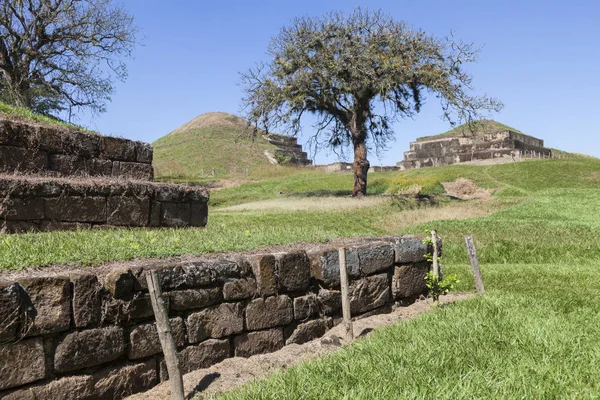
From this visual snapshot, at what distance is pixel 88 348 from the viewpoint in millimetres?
4438

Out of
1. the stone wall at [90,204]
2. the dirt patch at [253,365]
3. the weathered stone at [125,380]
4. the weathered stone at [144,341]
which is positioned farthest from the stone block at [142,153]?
the weathered stone at [125,380]

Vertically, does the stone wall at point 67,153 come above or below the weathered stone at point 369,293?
above

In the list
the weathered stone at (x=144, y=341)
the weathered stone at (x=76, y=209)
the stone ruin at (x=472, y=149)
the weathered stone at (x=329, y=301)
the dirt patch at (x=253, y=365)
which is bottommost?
the dirt patch at (x=253, y=365)

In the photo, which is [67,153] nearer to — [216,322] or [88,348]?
[216,322]

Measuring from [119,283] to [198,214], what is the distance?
18.8 feet

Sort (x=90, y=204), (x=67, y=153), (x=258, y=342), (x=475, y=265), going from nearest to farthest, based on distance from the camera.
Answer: (x=258, y=342) < (x=90, y=204) < (x=475, y=265) < (x=67, y=153)

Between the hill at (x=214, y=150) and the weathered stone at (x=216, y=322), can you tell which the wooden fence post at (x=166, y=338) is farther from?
the hill at (x=214, y=150)

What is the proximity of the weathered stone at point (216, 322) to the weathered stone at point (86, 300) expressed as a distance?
0.96 m

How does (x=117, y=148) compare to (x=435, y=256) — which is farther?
(x=117, y=148)

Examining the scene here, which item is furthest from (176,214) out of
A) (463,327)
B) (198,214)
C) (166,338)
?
(463,327)

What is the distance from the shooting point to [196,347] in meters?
5.22

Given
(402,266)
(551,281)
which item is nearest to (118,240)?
(402,266)

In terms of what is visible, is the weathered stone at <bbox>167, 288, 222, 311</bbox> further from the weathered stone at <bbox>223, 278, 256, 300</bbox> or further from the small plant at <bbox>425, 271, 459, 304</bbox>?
the small plant at <bbox>425, 271, 459, 304</bbox>

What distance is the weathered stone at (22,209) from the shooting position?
7766mm
